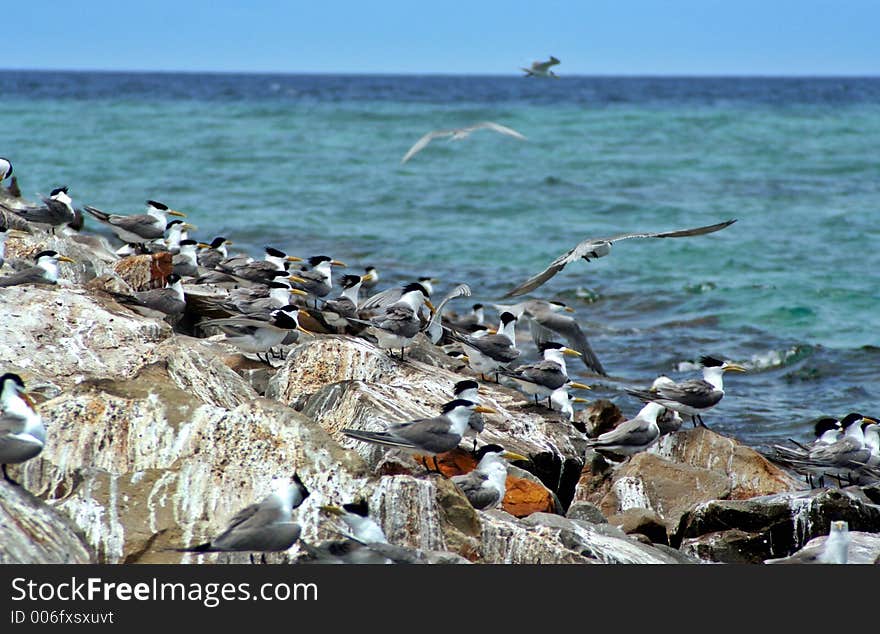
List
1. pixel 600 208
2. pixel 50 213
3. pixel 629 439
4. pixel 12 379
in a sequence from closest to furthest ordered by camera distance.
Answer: pixel 12 379
pixel 629 439
pixel 50 213
pixel 600 208

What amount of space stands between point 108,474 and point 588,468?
3.85 m

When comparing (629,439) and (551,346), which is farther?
(551,346)

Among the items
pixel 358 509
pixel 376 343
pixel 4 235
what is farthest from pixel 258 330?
pixel 358 509

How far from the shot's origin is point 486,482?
698 cm

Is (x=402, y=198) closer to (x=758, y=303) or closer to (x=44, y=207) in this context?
(x=758, y=303)

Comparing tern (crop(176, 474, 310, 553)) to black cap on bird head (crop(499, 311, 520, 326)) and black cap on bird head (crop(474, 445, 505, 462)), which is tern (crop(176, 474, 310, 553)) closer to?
black cap on bird head (crop(474, 445, 505, 462))

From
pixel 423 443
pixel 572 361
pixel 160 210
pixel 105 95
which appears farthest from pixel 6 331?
pixel 105 95

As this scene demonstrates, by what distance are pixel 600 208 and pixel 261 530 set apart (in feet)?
70.3

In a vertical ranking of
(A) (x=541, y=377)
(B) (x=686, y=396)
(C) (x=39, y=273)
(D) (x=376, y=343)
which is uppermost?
(C) (x=39, y=273)

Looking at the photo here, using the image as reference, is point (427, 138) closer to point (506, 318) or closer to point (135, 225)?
point (135, 225)

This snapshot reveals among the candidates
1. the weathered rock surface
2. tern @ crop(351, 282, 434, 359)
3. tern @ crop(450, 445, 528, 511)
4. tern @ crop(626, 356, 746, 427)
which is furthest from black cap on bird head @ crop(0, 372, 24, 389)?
tern @ crop(626, 356, 746, 427)

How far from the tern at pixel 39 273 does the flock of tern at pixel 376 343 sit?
13 mm

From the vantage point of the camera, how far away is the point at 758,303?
1688cm

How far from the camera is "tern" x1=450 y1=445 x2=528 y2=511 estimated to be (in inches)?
272
